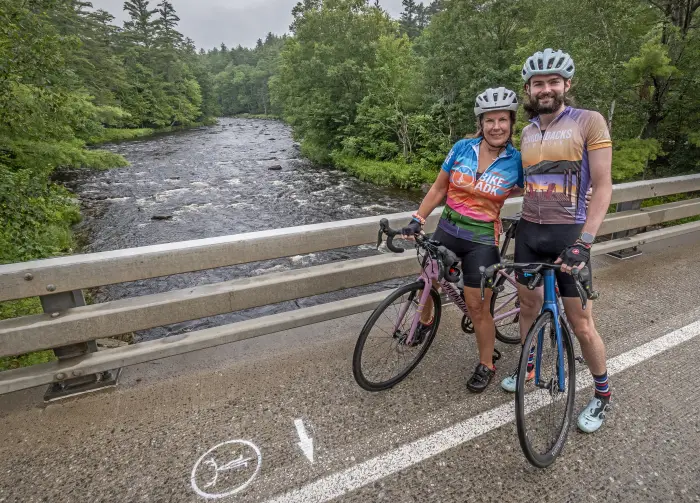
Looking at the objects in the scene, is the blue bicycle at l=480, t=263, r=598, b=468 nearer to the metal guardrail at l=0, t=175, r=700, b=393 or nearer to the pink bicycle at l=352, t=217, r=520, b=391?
the pink bicycle at l=352, t=217, r=520, b=391

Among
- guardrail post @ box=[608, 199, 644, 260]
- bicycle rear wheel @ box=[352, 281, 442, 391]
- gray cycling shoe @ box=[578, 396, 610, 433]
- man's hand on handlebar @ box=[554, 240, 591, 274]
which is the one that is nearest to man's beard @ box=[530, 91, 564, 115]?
man's hand on handlebar @ box=[554, 240, 591, 274]

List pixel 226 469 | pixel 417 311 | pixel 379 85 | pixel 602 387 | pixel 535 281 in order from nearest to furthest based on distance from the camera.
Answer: pixel 226 469 < pixel 535 281 < pixel 602 387 < pixel 417 311 < pixel 379 85

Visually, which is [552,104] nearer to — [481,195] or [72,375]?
[481,195]

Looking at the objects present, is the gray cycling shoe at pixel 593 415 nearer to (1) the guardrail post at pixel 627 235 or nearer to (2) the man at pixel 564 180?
(2) the man at pixel 564 180

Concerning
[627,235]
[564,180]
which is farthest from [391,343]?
[627,235]

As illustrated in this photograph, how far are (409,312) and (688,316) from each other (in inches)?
116

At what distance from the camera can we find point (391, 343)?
9.87 feet

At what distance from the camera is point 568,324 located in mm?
2719

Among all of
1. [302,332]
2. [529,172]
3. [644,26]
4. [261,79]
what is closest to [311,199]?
[644,26]

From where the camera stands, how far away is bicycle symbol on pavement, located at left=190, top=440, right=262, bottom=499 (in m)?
2.13

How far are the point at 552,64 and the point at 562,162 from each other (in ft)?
1.93

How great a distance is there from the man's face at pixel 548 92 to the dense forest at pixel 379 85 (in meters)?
2.52

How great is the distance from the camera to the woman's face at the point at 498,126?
2.62 meters

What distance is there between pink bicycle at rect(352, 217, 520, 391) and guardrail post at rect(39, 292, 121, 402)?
6.13 ft
